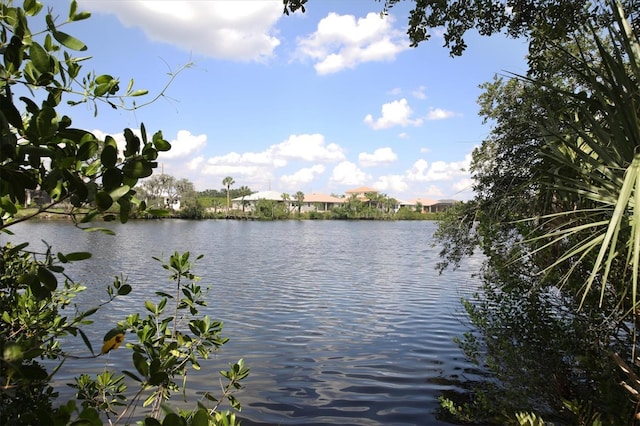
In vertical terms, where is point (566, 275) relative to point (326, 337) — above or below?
above

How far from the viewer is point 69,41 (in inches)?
51.1

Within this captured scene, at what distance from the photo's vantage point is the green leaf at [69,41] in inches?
50.0

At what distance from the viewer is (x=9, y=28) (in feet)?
4.25

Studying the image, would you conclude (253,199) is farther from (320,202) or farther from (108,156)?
(108,156)

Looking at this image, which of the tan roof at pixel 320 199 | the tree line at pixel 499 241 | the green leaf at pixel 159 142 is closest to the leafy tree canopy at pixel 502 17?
the tree line at pixel 499 241

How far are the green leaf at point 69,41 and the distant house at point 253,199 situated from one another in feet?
353

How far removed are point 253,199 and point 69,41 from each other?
11785 cm

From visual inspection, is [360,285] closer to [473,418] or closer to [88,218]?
[473,418]

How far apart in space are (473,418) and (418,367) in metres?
2.83

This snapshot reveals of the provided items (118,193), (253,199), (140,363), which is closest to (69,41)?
(118,193)

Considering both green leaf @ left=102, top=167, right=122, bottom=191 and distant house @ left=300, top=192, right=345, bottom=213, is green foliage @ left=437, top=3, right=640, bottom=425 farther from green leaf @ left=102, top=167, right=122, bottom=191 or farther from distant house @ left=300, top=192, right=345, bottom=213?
distant house @ left=300, top=192, right=345, bottom=213

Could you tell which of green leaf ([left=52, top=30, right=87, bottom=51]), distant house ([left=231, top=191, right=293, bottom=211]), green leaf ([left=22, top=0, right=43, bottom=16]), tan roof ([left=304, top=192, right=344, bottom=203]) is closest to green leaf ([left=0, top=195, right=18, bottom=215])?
green leaf ([left=52, top=30, right=87, bottom=51])

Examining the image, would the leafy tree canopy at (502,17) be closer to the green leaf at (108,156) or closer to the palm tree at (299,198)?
the green leaf at (108,156)

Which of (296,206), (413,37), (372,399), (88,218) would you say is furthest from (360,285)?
(296,206)
